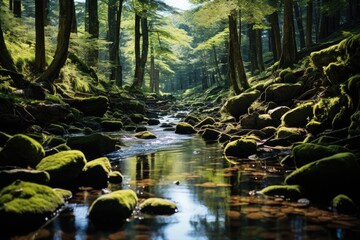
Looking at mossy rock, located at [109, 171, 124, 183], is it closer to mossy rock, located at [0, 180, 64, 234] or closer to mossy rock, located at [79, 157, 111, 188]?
mossy rock, located at [79, 157, 111, 188]

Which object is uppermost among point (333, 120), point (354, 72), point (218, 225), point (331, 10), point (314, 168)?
point (331, 10)

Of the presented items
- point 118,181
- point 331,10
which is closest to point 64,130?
point 118,181

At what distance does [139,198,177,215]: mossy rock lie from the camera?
5625 millimetres

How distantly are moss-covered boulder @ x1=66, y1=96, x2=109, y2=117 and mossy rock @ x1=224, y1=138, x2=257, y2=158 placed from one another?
27.0 feet

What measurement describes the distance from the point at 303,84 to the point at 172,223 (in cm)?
1061

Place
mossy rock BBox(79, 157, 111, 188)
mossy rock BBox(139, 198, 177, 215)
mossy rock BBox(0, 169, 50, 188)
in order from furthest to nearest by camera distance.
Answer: mossy rock BBox(79, 157, 111, 188)
mossy rock BBox(0, 169, 50, 188)
mossy rock BBox(139, 198, 177, 215)

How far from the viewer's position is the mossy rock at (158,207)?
18.5 feet

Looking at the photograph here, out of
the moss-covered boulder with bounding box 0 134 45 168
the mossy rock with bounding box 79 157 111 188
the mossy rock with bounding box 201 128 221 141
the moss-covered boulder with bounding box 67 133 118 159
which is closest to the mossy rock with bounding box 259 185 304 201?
the mossy rock with bounding box 79 157 111 188

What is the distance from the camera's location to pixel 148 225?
5.08m

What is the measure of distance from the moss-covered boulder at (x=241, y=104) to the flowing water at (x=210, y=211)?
25.3ft

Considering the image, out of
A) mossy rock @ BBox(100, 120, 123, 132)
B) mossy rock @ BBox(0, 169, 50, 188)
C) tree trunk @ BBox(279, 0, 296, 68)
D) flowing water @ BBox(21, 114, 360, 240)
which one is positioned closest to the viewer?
flowing water @ BBox(21, 114, 360, 240)

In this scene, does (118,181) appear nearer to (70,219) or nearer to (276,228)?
(70,219)

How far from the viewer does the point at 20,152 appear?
22.9 feet

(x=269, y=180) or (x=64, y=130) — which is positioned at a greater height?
(x=64, y=130)
